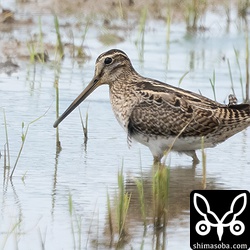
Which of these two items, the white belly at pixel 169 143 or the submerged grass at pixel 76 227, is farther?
the white belly at pixel 169 143

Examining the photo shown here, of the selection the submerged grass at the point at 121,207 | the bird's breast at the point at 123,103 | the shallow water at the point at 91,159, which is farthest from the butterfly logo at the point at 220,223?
the bird's breast at the point at 123,103

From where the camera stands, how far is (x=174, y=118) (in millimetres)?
8281

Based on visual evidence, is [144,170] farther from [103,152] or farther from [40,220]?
[40,220]

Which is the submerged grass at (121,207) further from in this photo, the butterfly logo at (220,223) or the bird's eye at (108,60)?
the bird's eye at (108,60)

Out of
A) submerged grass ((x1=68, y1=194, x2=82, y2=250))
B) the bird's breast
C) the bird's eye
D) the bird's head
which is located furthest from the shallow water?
the bird's eye

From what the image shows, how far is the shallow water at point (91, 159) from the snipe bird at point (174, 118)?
0.63 ft

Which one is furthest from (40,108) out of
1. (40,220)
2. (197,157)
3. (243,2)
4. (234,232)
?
(243,2)

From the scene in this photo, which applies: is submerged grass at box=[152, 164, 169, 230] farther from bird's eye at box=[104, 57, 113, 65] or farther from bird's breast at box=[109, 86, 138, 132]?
bird's eye at box=[104, 57, 113, 65]

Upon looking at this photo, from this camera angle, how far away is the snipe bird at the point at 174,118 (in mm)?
8211

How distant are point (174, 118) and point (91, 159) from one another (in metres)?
0.74

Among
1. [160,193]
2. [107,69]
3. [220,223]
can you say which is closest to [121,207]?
[160,193]

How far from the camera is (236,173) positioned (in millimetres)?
8023

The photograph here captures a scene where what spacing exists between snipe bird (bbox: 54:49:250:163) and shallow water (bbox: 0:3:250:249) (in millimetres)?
191

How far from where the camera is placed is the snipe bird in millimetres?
8211
